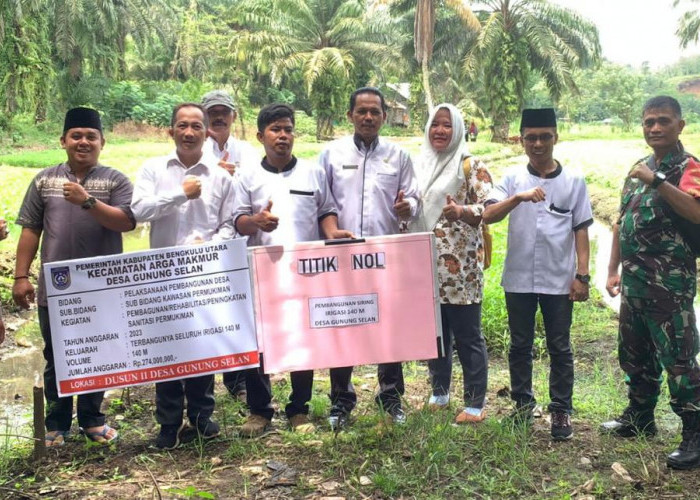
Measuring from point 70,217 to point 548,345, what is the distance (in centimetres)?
282

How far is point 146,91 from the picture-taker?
36688 mm

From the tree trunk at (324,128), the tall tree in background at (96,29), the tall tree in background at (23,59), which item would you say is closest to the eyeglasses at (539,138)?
the tall tree in background at (23,59)

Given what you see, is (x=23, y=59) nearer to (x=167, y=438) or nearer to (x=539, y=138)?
(x=167, y=438)

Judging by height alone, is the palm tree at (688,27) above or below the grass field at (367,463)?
above

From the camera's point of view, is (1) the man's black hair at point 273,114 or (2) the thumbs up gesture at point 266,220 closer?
(2) the thumbs up gesture at point 266,220

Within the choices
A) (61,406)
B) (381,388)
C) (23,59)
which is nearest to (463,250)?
(381,388)

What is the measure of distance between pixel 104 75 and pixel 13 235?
26.4 meters

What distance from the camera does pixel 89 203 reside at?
147 inches

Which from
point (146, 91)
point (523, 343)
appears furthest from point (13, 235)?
point (146, 91)

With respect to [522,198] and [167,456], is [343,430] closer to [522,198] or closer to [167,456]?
[167,456]

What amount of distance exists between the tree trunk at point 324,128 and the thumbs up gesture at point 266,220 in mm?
29163

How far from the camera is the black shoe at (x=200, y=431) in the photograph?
402cm

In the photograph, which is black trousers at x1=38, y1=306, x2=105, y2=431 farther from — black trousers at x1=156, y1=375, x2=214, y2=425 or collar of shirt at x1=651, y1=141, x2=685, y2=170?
collar of shirt at x1=651, y1=141, x2=685, y2=170

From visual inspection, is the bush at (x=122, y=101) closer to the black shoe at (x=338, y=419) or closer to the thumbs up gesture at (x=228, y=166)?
the thumbs up gesture at (x=228, y=166)
